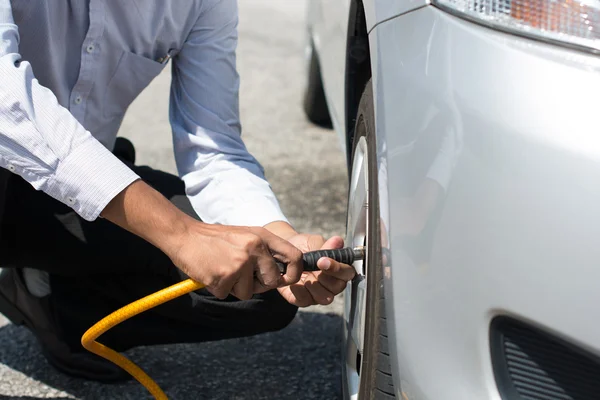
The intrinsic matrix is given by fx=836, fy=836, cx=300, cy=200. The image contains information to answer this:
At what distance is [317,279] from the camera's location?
1522mm

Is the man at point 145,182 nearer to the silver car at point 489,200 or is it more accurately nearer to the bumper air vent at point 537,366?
the silver car at point 489,200

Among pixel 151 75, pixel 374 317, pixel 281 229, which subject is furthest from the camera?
pixel 151 75

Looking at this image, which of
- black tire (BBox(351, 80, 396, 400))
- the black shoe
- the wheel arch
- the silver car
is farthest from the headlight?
the black shoe

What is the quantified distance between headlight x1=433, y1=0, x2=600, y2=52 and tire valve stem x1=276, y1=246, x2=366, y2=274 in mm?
465

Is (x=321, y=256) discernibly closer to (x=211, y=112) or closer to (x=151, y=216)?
(x=151, y=216)

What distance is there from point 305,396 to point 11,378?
28.3 inches

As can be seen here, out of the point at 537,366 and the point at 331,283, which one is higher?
the point at 537,366

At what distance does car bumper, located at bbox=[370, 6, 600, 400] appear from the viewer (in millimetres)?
1000

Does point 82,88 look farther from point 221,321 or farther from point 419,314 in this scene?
point 419,314

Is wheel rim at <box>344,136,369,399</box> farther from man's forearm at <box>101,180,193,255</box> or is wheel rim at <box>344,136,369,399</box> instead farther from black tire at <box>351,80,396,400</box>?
man's forearm at <box>101,180,193,255</box>

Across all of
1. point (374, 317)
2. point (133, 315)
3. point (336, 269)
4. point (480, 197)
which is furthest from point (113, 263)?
point (480, 197)

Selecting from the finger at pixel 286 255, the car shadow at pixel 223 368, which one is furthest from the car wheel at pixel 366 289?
the car shadow at pixel 223 368

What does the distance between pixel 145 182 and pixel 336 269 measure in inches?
16.7

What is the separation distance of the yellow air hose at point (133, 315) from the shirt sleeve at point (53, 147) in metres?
0.19
